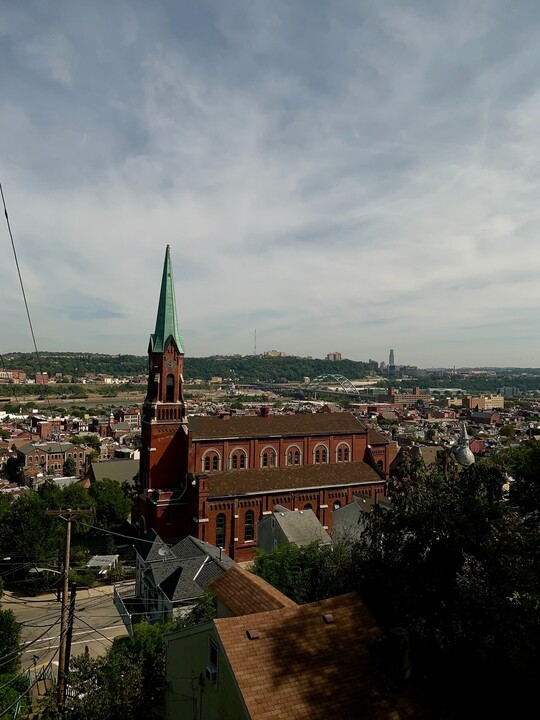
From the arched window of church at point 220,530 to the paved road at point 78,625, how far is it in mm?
7966

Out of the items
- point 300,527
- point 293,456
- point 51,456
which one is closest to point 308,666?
point 300,527

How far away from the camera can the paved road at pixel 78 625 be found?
27062mm

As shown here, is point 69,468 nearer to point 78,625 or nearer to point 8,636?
point 78,625

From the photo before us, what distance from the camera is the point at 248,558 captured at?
124 feet

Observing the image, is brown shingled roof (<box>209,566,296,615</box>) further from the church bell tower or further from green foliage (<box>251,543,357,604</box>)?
the church bell tower

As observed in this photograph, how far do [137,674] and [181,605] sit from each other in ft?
37.1

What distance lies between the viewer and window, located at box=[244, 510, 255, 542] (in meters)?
38.0

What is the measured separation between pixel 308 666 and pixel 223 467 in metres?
31.9

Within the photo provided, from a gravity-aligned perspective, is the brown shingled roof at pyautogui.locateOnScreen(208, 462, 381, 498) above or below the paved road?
above

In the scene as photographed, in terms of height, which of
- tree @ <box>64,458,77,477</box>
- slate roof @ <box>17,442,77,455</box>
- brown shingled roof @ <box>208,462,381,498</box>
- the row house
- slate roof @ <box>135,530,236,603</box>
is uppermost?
brown shingled roof @ <box>208,462,381,498</box>

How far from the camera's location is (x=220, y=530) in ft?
123

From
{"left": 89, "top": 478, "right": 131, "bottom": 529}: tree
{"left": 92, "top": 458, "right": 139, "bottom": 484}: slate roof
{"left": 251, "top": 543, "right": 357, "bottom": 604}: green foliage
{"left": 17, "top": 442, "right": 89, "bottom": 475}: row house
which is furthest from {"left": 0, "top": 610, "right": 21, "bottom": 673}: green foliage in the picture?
{"left": 17, "top": 442, "right": 89, "bottom": 475}: row house

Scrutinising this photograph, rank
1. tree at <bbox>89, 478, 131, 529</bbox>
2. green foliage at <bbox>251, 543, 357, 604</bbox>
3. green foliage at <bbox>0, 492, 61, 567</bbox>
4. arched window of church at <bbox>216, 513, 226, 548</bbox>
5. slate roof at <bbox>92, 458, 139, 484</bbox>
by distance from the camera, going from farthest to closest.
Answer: slate roof at <bbox>92, 458, 139, 484</bbox> < tree at <bbox>89, 478, 131, 529</bbox> < arched window of church at <bbox>216, 513, 226, 548</bbox> < green foliage at <bbox>0, 492, 61, 567</bbox> < green foliage at <bbox>251, 543, 357, 604</bbox>

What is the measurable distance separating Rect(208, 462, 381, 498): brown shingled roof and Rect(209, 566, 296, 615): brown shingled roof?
24281 millimetres
